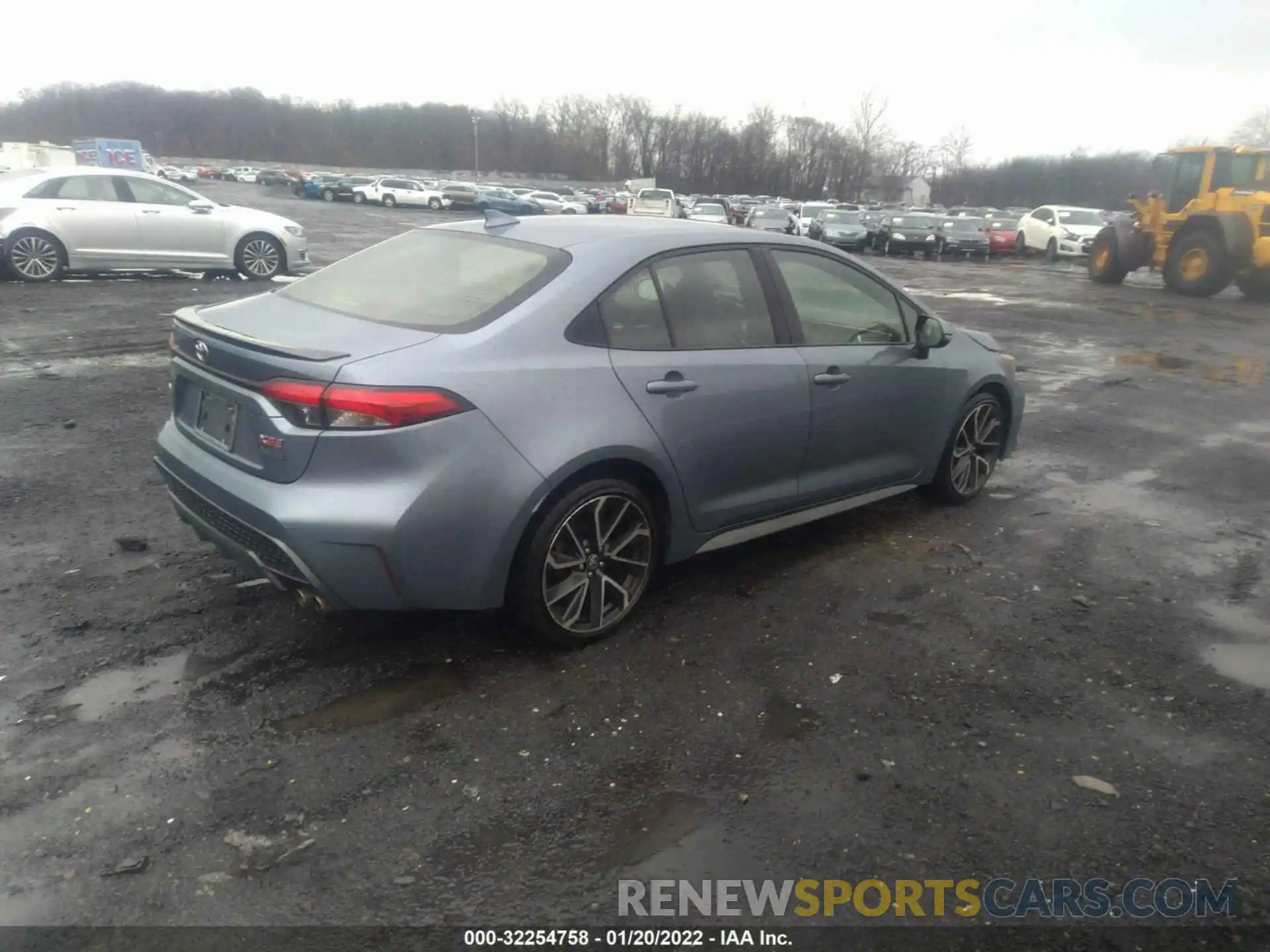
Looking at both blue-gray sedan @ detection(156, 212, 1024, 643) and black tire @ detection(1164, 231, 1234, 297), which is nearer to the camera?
blue-gray sedan @ detection(156, 212, 1024, 643)

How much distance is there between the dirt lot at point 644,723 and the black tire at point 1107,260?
1808 cm

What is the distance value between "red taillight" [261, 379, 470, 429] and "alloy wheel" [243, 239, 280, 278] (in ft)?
41.2

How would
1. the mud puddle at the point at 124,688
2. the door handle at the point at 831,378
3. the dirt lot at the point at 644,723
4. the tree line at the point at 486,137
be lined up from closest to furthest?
the dirt lot at the point at 644,723
the mud puddle at the point at 124,688
the door handle at the point at 831,378
the tree line at the point at 486,137

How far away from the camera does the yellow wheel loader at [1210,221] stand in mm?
17797

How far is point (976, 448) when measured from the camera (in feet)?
18.6

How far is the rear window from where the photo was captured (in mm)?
3639

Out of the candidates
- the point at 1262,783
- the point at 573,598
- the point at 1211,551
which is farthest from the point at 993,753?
the point at 1211,551

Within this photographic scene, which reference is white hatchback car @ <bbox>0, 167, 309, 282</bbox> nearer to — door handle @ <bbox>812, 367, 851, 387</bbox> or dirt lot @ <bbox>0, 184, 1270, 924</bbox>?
dirt lot @ <bbox>0, 184, 1270, 924</bbox>

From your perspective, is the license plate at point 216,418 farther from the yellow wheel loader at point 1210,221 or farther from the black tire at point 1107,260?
the black tire at point 1107,260

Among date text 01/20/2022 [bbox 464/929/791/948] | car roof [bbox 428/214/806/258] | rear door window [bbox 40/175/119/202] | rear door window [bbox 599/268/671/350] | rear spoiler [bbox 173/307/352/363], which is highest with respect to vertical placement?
rear door window [bbox 40/175/119/202]

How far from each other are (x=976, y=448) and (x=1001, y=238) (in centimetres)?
3000

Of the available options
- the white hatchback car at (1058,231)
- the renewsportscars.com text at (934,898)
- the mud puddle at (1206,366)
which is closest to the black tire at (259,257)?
the mud puddle at (1206,366)

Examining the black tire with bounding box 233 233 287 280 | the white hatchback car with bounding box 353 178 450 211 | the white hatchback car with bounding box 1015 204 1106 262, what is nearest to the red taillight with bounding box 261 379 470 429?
the black tire with bounding box 233 233 287 280

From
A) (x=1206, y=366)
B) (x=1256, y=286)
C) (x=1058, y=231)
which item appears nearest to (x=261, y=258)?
(x=1206, y=366)
